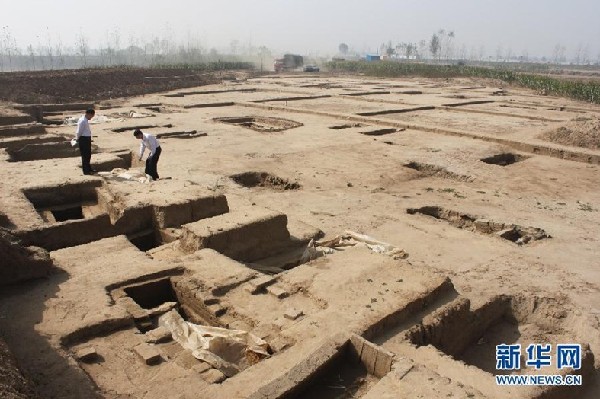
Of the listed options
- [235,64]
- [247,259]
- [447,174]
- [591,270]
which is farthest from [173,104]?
[235,64]

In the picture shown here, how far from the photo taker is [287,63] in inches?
2940

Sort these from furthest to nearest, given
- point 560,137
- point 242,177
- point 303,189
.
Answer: point 560,137, point 242,177, point 303,189

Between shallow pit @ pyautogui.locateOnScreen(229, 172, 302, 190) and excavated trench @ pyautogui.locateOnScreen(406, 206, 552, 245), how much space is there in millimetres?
3085

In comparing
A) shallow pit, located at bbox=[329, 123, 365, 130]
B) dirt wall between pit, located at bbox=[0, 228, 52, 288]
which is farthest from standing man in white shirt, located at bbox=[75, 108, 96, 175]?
shallow pit, located at bbox=[329, 123, 365, 130]

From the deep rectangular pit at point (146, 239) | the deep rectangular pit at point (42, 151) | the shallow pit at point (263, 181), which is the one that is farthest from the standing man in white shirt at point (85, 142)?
the deep rectangular pit at point (42, 151)

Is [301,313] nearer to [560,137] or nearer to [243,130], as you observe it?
[243,130]

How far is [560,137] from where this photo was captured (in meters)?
17.1

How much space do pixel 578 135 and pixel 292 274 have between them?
15.1 m

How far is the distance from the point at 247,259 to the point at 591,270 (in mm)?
5108

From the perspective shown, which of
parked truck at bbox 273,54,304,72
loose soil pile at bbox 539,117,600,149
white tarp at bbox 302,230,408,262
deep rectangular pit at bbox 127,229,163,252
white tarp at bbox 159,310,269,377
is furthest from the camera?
parked truck at bbox 273,54,304,72

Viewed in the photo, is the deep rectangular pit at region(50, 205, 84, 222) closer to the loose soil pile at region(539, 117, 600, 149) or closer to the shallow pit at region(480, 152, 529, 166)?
the shallow pit at region(480, 152, 529, 166)

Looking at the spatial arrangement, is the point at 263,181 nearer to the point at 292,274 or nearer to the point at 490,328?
the point at 292,274

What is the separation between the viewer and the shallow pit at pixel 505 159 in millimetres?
14562

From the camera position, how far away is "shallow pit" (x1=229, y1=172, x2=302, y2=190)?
1138 centimetres
